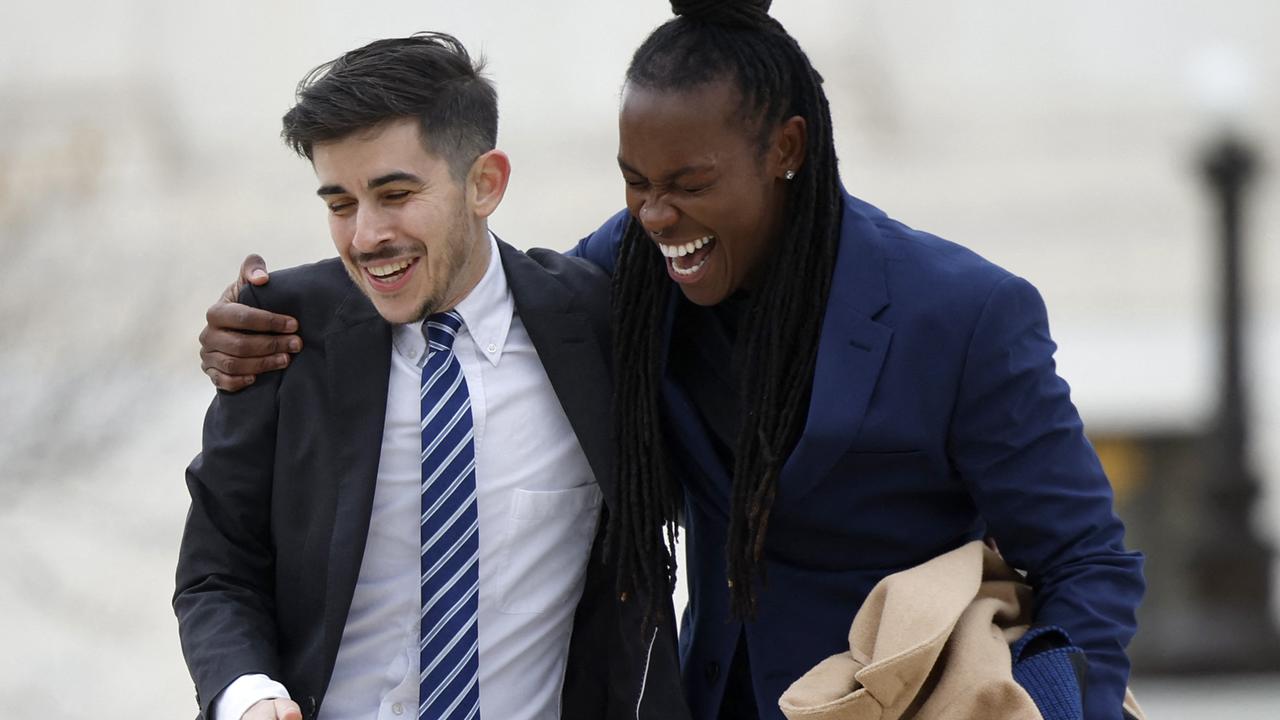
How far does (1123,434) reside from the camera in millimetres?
12148

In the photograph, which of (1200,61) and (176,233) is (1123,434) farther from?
(176,233)

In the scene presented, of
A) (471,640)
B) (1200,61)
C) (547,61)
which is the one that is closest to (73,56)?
(547,61)

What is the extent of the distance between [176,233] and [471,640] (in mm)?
7899

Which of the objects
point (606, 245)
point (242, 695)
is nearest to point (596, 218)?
point (606, 245)

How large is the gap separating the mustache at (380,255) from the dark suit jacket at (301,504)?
12 centimetres

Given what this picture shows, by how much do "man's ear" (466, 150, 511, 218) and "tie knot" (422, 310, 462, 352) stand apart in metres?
0.20

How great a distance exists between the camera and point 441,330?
10.1 feet

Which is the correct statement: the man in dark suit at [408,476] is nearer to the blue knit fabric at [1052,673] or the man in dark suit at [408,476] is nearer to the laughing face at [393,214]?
the laughing face at [393,214]

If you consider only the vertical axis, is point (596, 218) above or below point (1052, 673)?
above

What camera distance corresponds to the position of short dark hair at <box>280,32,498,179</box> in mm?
2928

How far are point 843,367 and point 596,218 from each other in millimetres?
12266

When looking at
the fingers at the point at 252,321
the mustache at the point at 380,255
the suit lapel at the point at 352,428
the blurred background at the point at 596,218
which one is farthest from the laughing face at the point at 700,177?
the blurred background at the point at 596,218

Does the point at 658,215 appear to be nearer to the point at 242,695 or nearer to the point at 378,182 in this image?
the point at 378,182

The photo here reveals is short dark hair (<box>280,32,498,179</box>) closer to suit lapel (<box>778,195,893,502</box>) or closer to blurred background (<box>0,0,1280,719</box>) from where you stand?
suit lapel (<box>778,195,893,502</box>)
